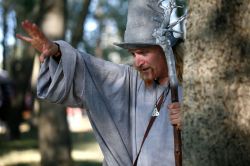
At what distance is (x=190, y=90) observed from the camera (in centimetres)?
276

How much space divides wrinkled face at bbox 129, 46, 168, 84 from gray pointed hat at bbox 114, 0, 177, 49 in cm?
5

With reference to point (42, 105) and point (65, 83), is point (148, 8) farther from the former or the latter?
point (42, 105)

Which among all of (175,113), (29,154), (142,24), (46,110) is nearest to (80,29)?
(46,110)

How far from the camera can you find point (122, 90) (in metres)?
4.23

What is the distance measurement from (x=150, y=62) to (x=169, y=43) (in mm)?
260

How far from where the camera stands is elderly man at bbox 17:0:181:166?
3.92 metres

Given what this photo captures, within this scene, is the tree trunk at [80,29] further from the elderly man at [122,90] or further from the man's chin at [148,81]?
the man's chin at [148,81]

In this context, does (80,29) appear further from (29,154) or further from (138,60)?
(138,60)

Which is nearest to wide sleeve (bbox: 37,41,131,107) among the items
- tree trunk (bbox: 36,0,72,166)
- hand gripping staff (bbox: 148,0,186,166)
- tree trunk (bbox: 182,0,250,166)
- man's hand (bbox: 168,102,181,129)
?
hand gripping staff (bbox: 148,0,186,166)

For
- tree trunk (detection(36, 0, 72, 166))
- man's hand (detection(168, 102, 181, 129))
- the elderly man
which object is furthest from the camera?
tree trunk (detection(36, 0, 72, 166))

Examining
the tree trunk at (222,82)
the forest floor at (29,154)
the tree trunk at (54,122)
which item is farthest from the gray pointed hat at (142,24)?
the forest floor at (29,154)

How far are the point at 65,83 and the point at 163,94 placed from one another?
62 centimetres

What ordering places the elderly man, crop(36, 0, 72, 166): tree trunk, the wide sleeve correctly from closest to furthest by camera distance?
1. the elderly man
2. the wide sleeve
3. crop(36, 0, 72, 166): tree trunk

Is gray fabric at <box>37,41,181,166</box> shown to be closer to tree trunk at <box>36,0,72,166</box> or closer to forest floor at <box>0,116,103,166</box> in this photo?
tree trunk at <box>36,0,72,166</box>
